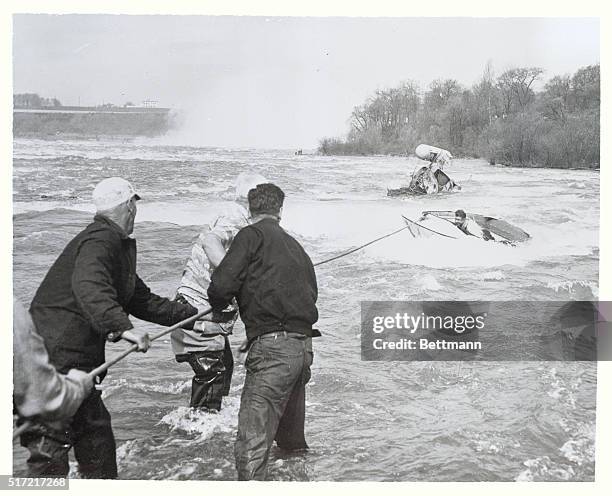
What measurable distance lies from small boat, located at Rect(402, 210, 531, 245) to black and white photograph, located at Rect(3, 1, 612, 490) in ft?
0.04

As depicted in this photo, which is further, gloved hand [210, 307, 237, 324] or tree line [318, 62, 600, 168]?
tree line [318, 62, 600, 168]

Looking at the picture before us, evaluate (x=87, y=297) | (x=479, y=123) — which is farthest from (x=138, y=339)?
(x=479, y=123)

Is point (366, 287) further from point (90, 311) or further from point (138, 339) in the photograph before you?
point (90, 311)

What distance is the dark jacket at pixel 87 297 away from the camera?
3.52 m

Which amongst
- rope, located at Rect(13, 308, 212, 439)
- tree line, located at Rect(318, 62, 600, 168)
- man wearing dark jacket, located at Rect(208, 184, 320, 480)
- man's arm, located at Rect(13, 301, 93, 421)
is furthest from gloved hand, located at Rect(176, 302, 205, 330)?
tree line, located at Rect(318, 62, 600, 168)

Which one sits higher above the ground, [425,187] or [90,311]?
[425,187]

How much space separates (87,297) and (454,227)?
7.35 feet

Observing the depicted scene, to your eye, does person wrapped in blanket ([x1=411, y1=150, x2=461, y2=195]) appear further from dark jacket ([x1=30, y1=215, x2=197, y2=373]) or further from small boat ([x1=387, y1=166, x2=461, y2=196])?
dark jacket ([x1=30, y1=215, x2=197, y2=373])

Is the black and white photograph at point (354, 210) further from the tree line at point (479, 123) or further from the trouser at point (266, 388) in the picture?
the trouser at point (266, 388)

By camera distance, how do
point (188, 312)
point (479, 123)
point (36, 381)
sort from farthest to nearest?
point (479, 123)
point (188, 312)
point (36, 381)

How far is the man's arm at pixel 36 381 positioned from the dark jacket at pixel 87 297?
1.16 feet

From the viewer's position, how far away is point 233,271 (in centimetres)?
380

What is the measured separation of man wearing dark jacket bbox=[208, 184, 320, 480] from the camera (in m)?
3.83

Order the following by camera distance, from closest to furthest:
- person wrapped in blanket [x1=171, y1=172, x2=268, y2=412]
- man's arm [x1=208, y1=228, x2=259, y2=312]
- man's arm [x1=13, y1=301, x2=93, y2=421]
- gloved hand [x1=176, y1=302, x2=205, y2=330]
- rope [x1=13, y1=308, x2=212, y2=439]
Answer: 1. man's arm [x1=13, y1=301, x2=93, y2=421]
2. rope [x1=13, y1=308, x2=212, y2=439]
3. man's arm [x1=208, y1=228, x2=259, y2=312]
4. gloved hand [x1=176, y1=302, x2=205, y2=330]
5. person wrapped in blanket [x1=171, y1=172, x2=268, y2=412]
